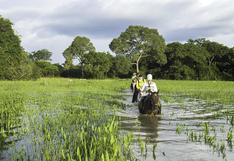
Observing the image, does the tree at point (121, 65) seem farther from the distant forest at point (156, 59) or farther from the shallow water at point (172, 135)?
the shallow water at point (172, 135)

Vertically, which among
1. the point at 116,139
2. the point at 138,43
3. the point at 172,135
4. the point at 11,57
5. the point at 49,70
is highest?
the point at 138,43

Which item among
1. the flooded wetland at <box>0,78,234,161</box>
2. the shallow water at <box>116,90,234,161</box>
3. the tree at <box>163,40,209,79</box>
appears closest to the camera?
the flooded wetland at <box>0,78,234,161</box>

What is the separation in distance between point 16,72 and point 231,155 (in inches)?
2005

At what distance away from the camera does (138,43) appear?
84.1 metres

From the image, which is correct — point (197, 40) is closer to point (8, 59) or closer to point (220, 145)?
point (8, 59)

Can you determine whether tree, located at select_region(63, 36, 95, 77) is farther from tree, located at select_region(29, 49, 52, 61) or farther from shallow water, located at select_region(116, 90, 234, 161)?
shallow water, located at select_region(116, 90, 234, 161)

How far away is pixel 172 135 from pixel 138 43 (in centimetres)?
7323

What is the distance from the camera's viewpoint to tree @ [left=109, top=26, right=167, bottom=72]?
8212 cm

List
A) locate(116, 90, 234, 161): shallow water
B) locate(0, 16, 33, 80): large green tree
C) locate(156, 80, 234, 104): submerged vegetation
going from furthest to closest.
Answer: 1. locate(0, 16, 33, 80): large green tree
2. locate(156, 80, 234, 104): submerged vegetation
3. locate(116, 90, 234, 161): shallow water

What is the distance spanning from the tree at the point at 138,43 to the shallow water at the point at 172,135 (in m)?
64.0

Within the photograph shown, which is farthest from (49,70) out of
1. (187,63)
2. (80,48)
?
(187,63)

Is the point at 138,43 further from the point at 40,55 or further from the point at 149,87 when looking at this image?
the point at 149,87

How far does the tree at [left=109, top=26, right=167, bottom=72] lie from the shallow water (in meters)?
64.0

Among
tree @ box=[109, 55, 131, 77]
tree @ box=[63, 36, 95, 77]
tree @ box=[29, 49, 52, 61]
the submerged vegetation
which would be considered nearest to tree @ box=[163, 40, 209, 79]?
tree @ box=[109, 55, 131, 77]
